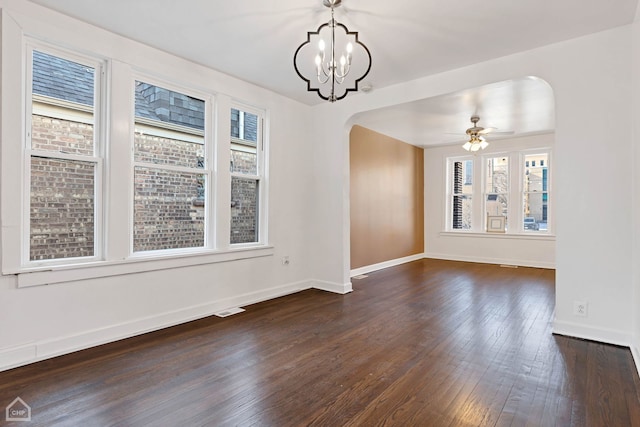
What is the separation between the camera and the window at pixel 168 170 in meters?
3.31

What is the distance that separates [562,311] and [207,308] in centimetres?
353

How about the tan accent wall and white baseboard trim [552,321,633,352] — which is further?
the tan accent wall

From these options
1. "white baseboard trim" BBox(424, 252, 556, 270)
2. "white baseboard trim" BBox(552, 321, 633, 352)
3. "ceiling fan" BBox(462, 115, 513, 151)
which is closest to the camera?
"white baseboard trim" BBox(552, 321, 633, 352)

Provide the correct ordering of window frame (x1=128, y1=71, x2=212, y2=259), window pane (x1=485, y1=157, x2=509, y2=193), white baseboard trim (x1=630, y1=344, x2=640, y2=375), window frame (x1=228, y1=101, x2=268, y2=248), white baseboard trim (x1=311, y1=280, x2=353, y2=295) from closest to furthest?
white baseboard trim (x1=630, y1=344, x2=640, y2=375)
window frame (x1=128, y1=71, x2=212, y2=259)
window frame (x1=228, y1=101, x2=268, y2=248)
white baseboard trim (x1=311, y1=280, x2=353, y2=295)
window pane (x1=485, y1=157, x2=509, y2=193)

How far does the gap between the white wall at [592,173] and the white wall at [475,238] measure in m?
4.05

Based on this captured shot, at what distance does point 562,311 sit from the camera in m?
3.11

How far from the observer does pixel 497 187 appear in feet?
24.1

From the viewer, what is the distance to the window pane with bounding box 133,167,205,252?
330 centimetres

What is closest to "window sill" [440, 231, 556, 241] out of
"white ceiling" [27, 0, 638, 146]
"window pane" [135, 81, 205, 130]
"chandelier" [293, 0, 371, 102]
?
"white ceiling" [27, 0, 638, 146]

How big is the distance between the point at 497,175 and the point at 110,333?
7.43m

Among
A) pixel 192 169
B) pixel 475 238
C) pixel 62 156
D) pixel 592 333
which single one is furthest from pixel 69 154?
pixel 475 238

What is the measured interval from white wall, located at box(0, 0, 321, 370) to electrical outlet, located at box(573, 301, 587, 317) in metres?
3.16

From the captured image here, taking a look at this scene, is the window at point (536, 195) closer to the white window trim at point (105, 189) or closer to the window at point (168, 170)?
the white window trim at point (105, 189)

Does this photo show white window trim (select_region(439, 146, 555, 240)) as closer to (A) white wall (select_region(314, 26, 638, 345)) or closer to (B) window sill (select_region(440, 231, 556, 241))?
(B) window sill (select_region(440, 231, 556, 241))
